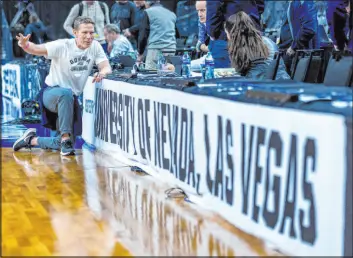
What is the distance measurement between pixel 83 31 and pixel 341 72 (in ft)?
7.18

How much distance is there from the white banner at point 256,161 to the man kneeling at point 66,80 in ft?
3.27

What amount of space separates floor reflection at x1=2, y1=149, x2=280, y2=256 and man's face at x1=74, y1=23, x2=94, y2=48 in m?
1.17

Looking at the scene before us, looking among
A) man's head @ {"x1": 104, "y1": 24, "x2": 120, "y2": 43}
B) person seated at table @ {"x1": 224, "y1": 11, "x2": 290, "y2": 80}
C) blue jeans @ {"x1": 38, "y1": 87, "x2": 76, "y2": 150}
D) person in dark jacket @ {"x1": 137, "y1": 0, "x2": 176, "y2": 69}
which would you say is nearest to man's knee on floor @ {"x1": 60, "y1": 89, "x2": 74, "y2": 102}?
blue jeans @ {"x1": 38, "y1": 87, "x2": 76, "y2": 150}

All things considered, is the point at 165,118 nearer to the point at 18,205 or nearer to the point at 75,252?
the point at 18,205

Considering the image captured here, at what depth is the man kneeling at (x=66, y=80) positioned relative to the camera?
5.29 m

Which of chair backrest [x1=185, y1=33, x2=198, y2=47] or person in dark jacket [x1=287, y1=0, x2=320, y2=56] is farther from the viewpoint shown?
chair backrest [x1=185, y1=33, x2=198, y2=47]

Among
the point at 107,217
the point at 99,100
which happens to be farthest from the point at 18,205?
the point at 99,100

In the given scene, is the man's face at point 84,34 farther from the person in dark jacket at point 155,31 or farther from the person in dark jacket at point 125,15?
the person in dark jacket at point 125,15

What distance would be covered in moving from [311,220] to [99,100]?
316cm

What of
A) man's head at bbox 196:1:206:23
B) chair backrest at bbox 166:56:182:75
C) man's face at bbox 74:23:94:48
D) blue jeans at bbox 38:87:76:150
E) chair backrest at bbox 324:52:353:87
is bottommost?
Answer: blue jeans at bbox 38:87:76:150

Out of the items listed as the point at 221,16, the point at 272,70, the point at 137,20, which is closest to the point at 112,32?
the point at 137,20

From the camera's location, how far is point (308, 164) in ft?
8.23

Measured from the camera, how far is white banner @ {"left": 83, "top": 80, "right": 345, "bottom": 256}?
2.42 m

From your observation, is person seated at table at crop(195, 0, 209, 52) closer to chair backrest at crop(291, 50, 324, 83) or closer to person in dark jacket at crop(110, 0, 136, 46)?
chair backrest at crop(291, 50, 324, 83)
